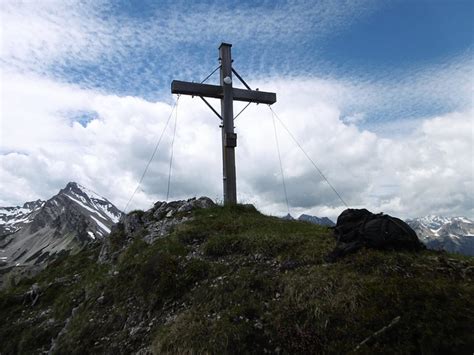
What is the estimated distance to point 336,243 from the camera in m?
10.5

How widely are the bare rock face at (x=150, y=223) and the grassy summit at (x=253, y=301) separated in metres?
0.95

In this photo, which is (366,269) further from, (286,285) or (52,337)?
(52,337)

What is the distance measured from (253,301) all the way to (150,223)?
9.03m

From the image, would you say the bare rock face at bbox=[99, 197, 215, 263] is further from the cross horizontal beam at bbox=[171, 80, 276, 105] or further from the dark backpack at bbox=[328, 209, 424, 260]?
the dark backpack at bbox=[328, 209, 424, 260]

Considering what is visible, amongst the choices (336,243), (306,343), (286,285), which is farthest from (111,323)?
(336,243)

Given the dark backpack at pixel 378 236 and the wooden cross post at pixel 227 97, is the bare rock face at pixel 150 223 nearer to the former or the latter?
the wooden cross post at pixel 227 97

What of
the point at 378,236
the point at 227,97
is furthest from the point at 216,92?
the point at 378,236

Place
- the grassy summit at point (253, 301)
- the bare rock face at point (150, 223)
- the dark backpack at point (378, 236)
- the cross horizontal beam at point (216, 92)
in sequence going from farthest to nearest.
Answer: the cross horizontal beam at point (216, 92) → the bare rock face at point (150, 223) → the dark backpack at point (378, 236) → the grassy summit at point (253, 301)

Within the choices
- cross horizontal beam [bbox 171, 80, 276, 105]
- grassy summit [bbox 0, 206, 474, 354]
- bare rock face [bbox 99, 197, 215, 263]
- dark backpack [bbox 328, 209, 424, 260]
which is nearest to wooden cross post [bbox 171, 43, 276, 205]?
cross horizontal beam [bbox 171, 80, 276, 105]

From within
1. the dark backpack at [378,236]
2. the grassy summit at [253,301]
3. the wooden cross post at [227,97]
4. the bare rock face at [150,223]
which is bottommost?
Result: the grassy summit at [253,301]

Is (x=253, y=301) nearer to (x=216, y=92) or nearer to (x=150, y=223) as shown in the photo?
(x=150, y=223)

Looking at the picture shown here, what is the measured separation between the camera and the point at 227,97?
1797 centimetres

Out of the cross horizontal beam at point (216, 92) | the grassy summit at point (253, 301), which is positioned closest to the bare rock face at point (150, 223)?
the grassy summit at point (253, 301)

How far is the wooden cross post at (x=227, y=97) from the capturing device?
17.4 m
